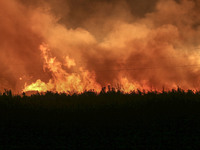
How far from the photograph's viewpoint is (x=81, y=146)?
11.8 m

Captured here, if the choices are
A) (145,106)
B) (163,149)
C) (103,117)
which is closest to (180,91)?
(145,106)

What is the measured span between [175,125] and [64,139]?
5873mm

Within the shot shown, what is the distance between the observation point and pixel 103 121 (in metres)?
14.4

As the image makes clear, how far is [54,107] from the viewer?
16531 millimetres

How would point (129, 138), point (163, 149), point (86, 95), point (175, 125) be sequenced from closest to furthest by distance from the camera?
point (163, 149) < point (129, 138) < point (175, 125) < point (86, 95)

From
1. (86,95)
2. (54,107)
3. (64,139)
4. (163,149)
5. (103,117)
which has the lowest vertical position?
(163,149)

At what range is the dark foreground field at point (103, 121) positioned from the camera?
12094 millimetres

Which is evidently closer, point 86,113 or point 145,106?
point 86,113

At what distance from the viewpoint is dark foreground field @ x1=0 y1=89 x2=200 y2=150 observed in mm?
12094

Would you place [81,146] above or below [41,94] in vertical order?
below

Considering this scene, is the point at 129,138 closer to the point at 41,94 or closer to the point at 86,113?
the point at 86,113

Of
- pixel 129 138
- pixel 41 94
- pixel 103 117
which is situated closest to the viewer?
pixel 129 138

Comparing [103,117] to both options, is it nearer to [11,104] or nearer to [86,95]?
[86,95]

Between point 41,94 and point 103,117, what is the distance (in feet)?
25.8
